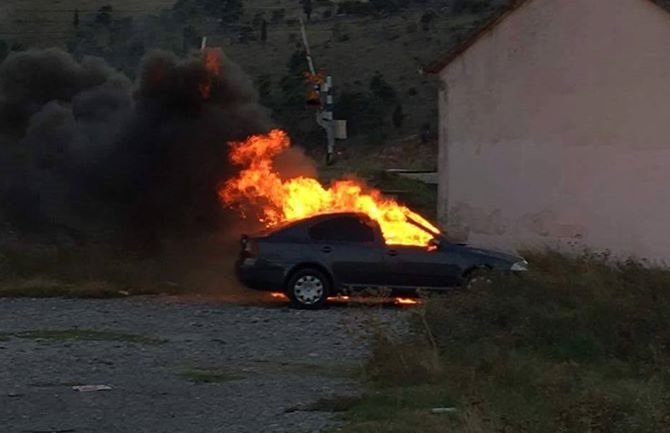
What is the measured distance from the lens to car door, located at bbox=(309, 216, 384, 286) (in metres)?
18.9

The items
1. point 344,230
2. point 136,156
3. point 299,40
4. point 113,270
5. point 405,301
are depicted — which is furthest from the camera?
point 299,40

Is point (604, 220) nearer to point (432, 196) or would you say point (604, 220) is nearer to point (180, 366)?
point (432, 196)

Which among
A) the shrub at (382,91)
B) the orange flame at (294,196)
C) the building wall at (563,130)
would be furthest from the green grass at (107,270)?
the shrub at (382,91)

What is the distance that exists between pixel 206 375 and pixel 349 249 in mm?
6023

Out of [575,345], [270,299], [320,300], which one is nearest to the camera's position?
[575,345]

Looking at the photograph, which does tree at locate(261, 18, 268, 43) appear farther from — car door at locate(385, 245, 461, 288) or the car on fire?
car door at locate(385, 245, 461, 288)

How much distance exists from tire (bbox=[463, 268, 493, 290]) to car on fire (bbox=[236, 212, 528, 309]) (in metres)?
0.04

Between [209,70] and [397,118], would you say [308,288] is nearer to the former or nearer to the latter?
[209,70]

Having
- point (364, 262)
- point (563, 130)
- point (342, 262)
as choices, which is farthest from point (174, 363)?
point (563, 130)

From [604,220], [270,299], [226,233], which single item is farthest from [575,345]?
[226,233]

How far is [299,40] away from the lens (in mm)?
63500

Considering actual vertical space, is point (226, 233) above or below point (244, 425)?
above

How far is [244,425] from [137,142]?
15858mm

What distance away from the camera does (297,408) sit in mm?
11328
